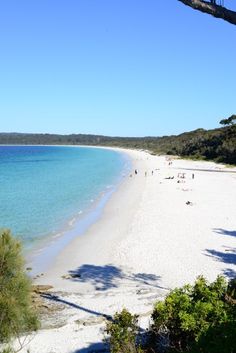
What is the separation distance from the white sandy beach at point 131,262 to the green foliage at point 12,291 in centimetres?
197

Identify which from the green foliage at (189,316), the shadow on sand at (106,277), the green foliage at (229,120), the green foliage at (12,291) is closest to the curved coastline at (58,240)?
the shadow on sand at (106,277)

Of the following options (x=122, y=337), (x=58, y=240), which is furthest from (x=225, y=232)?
(x=122, y=337)

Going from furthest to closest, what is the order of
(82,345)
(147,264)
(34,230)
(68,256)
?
(34,230), (68,256), (147,264), (82,345)

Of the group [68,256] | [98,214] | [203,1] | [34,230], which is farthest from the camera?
[98,214]

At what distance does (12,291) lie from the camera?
6.86m

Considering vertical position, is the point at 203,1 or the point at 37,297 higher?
the point at 203,1

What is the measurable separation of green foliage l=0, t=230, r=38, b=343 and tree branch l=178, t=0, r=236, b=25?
4298 mm

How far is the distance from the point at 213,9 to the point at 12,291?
4.98 metres

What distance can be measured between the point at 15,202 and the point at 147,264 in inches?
842

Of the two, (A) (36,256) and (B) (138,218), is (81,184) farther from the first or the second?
(A) (36,256)

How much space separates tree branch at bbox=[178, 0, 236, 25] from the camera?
6535 millimetres

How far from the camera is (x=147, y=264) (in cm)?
1556

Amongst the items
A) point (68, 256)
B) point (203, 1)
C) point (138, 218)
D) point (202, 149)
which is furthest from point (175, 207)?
point (202, 149)

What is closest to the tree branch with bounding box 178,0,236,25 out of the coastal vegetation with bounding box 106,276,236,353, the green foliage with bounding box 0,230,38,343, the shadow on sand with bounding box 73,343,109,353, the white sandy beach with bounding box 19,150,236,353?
the coastal vegetation with bounding box 106,276,236,353
